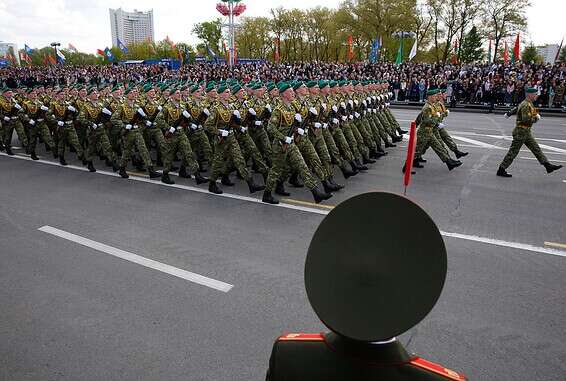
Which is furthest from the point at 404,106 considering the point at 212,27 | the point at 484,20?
the point at 212,27

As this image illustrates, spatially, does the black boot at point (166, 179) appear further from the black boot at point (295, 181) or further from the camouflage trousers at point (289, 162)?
the camouflage trousers at point (289, 162)

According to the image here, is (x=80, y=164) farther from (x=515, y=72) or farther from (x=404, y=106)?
Result: (x=515, y=72)

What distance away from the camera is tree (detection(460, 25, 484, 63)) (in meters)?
53.0

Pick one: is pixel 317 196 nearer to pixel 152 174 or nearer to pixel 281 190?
pixel 281 190

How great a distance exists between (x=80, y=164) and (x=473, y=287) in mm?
10041

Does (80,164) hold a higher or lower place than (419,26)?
lower

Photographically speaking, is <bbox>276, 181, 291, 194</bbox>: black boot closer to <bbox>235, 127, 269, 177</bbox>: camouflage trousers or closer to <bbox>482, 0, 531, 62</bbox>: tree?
<bbox>235, 127, 269, 177</bbox>: camouflage trousers

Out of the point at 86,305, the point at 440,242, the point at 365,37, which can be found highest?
the point at 365,37

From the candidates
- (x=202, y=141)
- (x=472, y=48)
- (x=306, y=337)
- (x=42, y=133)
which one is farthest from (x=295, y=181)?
(x=472, y=48)

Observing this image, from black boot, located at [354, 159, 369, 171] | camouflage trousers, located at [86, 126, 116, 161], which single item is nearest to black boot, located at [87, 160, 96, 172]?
camouflage trousers, located at [86, 126, 116, 161]

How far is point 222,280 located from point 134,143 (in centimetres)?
587

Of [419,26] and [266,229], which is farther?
[419,26]

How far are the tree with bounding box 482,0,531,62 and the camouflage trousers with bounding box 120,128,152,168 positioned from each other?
43706 millimetres

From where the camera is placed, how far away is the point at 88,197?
27.2 ft
